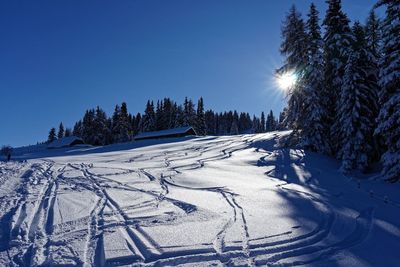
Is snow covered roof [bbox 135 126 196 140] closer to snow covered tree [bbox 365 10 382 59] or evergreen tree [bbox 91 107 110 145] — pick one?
evergreen tree [bbox 91 107 110 145]

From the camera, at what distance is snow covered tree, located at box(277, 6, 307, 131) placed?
92.1ft

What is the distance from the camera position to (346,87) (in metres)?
22.1

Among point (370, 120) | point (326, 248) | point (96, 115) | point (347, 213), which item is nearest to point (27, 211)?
point (326, 248)

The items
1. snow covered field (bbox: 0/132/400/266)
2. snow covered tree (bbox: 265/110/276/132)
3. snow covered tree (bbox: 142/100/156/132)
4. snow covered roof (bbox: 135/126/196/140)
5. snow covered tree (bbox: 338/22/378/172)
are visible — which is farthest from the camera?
snow covered tree (bbox: 265/110/276/132)

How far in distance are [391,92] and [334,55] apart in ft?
30.6

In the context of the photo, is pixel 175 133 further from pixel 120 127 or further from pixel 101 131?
pixel 101 131

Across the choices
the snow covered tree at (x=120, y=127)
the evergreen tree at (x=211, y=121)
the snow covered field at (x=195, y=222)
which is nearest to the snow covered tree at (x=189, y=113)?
the snow covered tree at (x=120, y=127)

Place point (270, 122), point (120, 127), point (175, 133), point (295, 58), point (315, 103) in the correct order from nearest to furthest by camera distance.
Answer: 1. point (315, 103)
2. point (295, 58)
3. point (175, 133)
4. point (120, 127)
5. point (270, 122)

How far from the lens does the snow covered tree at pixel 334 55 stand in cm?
2520

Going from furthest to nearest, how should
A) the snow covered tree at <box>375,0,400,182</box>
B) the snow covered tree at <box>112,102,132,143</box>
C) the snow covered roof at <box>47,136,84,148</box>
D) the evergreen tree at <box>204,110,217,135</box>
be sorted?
the evergreen tree at <box>204,110,217,135</box> < the snow covered roof at <box>47,136,84,148</box> < the snow covered tree at <box>112,102,132,143</box> < the snow covered tree at <box>375,0,400,182</box>

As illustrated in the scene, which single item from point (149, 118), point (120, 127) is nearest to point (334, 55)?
point (120, 127)

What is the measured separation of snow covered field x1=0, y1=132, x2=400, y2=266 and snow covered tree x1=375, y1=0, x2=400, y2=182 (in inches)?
68.6

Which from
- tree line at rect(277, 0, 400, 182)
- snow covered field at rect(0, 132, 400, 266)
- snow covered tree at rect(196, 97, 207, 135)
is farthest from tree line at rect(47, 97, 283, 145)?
snow covered field at rect(0, 132, 400, 266)

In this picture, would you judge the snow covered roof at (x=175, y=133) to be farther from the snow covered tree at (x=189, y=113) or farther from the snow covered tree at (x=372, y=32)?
the snow covered tree at (x=372, y=32)
